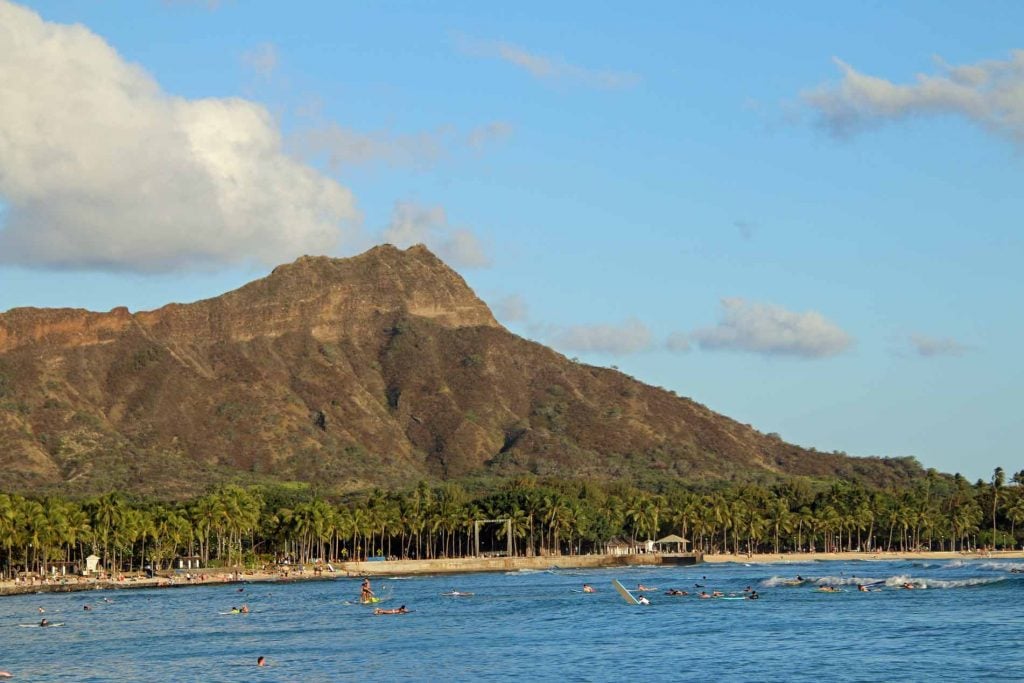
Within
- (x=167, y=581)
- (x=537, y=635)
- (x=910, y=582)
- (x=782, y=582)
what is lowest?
(x=537, y=635)

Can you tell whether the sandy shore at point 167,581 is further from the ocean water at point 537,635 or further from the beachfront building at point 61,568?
the ocean water at point 537,635

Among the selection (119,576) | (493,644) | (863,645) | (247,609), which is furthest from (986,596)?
(119,576)

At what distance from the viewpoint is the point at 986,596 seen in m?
122

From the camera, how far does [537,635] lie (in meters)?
93.4

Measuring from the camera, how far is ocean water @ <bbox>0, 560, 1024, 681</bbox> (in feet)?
243

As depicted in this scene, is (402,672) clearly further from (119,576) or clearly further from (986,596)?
(119,576)

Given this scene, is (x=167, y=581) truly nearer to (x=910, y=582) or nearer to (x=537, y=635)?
(x=910, y=582)

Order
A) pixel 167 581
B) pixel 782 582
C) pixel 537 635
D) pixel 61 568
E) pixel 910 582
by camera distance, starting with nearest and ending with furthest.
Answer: pixel 537 635 < pixel 910 582 < pixel 782 582 < pixel 167 581 < pixel 61 568

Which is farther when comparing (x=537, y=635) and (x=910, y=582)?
(x=910, y=582)

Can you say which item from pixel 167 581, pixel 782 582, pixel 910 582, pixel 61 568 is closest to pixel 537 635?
pixel 910 582

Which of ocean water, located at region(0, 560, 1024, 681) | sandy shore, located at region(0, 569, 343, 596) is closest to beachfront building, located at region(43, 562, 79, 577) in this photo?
sandy shore, located at region(0, 569, 343, 596)

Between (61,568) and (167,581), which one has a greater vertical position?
(61,568)

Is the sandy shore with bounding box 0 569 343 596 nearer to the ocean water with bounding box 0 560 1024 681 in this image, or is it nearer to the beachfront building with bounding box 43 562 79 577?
the beachfront building with bounding box 43 562 79 577

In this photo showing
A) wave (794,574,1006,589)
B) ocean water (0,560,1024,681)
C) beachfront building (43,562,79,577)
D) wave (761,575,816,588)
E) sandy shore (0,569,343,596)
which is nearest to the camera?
ocean water (0,560,1024,681)
